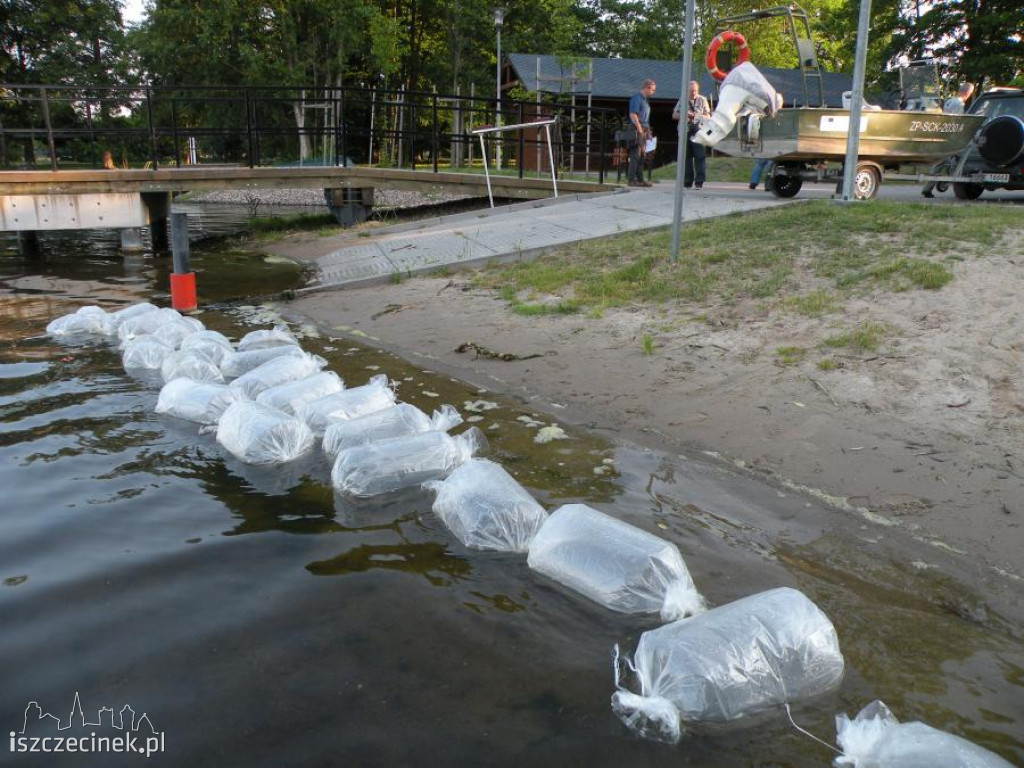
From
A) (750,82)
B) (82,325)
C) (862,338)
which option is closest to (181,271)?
(82,325)

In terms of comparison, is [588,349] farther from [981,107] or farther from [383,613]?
[981,107]

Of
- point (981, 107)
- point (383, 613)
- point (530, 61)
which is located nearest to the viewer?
point (383, 613)

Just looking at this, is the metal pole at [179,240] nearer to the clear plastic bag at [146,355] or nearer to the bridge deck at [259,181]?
the clear plastic bag at [146,355]

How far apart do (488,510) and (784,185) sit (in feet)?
32.2

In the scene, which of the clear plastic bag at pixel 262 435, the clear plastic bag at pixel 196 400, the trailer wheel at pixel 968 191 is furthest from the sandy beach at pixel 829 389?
the trailer wheel at pixel 968 191

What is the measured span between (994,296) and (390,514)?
185 inches

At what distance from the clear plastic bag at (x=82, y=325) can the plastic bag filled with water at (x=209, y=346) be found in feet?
5.60

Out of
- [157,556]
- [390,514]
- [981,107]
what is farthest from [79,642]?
[981,107]

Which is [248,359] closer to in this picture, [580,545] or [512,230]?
[580,545]

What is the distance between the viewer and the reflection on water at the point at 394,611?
243cm

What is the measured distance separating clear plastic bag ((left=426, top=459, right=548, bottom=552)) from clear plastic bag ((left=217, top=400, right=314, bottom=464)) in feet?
3.86

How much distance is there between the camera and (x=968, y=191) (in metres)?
11.8

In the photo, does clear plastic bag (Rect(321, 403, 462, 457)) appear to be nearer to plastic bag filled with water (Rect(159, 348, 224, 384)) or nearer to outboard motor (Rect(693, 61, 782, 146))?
plastic bag filled with water (Rect(159, 348, 224, 384))

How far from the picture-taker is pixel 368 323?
814 cm
